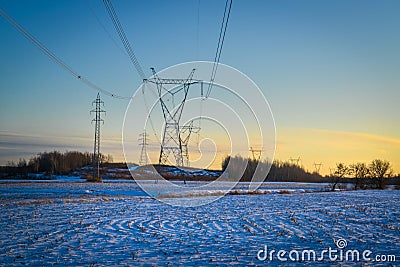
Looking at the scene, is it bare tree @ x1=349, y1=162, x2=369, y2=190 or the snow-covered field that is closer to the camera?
the snow-covered field

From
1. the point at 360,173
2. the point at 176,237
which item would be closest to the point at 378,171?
the point at 360,173

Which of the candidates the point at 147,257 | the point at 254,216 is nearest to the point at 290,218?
the point at 254,216

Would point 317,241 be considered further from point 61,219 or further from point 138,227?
point 61,219

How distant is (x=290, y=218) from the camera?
16844mm

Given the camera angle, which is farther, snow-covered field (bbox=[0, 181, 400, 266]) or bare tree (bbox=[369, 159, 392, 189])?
bare tree (bbox=[369, 159, 392, 189])

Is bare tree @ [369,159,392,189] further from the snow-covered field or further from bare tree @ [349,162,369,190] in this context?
the snow-covered field

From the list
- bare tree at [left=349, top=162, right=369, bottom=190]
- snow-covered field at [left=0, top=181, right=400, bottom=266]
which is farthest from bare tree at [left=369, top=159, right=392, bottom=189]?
snow-covered field at [left=0, top=181, right=400, bottom=266]

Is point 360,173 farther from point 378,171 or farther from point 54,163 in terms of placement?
point 54,163

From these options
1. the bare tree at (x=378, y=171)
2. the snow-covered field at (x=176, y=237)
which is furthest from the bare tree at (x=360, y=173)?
the snow-covered field at (x=176, y=237)

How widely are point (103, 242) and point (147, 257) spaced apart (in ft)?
7.97

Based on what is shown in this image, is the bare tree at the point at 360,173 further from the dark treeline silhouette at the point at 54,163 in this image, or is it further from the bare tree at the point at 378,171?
the dark treeline silhouette at the point at 54,163

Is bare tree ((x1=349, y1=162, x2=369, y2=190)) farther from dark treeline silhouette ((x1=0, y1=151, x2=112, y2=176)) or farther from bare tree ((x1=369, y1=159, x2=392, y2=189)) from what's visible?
dark treeline silhouette ((x1=0, y1=151, x2=112, y2=176))

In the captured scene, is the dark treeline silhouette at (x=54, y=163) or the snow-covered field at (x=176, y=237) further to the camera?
the dark treeline silhouette at (x=54, y=163)

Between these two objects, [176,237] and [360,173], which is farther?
[360,173]
